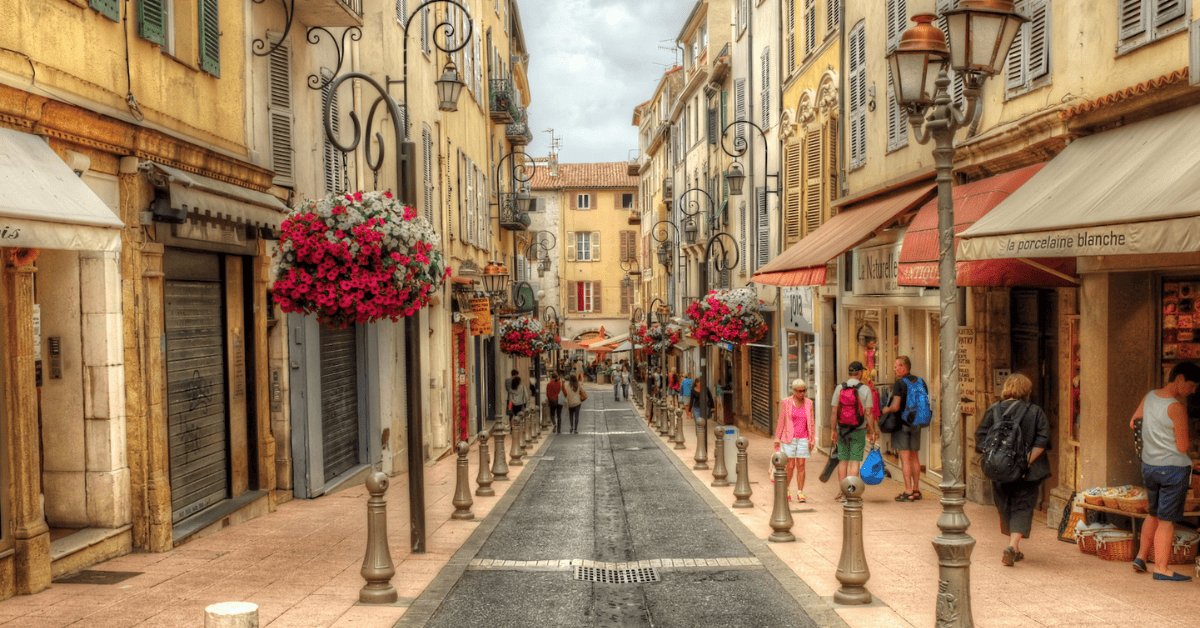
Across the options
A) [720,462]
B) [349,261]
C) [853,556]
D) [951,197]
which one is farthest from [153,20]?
[720,462]

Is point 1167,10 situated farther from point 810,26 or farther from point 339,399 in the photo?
point 810,26

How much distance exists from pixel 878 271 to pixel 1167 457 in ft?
28.5

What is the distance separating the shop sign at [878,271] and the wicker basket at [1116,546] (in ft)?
19.0

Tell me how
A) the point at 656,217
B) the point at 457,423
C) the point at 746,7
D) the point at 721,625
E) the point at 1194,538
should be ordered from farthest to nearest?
the point at 656,217 → the point at 746,7 → the point at 457,423 → the point at 1194,538 → the point at 721,625

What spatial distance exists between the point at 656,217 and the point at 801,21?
34634 mm

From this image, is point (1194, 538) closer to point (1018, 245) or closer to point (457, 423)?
point (1018, 245)

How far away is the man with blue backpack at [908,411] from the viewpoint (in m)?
13.1

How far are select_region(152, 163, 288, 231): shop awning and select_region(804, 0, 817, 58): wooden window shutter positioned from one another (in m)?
12.9

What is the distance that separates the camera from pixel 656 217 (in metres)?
57.3

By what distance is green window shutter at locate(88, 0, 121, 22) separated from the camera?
8.74m

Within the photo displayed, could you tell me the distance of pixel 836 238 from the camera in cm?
1561

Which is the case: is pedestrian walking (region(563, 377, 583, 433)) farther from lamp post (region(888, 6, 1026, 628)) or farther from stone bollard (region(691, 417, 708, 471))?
lamp post (region(888, 6, 1026, 628))

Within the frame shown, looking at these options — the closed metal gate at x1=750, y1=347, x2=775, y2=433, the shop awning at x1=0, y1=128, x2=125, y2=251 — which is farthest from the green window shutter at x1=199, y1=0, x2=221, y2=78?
the closed metal gate at x1=750, y1=347, x2=775, y2=433

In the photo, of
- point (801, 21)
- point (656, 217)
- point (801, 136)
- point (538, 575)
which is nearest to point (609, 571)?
point (538, 575)
